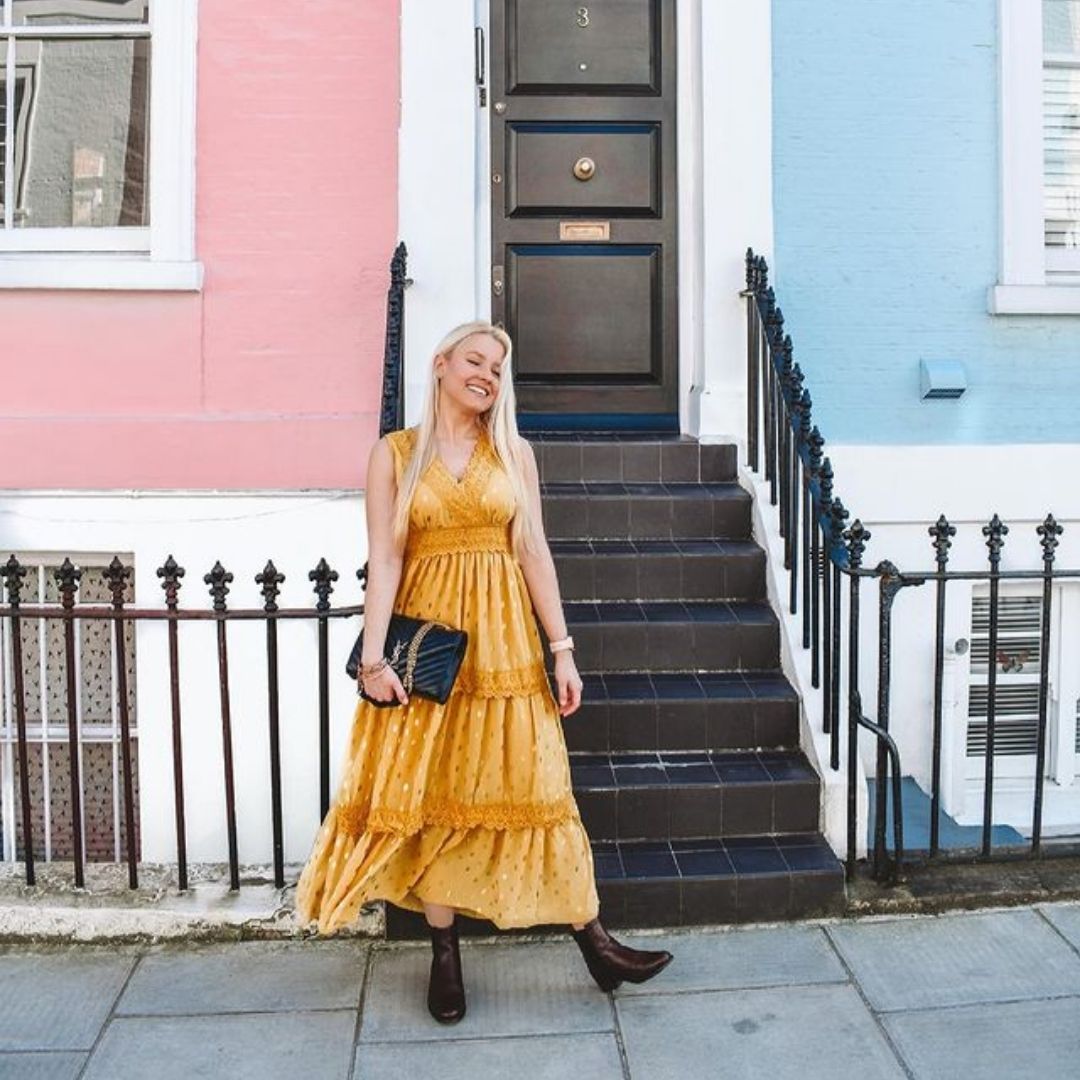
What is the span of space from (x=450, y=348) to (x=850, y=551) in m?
1.64

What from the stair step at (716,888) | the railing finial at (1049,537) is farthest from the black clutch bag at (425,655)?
the railing finial at (1049,537)

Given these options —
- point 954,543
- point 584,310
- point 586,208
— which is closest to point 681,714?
point 954,543

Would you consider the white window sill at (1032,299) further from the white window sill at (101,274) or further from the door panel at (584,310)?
the white window sill at (101,274)

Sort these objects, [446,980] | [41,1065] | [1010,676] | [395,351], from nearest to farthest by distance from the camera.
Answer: [41,1065], [446,980], [395,351], [1010,676]

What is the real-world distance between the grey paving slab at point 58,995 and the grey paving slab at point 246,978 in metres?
0.08

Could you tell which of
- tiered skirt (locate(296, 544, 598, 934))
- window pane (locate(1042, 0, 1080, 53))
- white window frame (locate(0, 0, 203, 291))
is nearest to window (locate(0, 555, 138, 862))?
white window frame (locate(0, 0, 203, 291))

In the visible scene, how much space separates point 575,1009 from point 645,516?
2303 mm

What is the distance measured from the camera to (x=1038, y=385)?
577cm

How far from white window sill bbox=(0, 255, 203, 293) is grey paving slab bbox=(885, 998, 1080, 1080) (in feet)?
13.6

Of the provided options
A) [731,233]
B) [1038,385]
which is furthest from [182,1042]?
[1038,385]

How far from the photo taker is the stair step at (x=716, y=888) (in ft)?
12.6

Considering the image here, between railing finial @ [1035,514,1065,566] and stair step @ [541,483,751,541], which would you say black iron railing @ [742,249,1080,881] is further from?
stair step @ [541,483,751,541]

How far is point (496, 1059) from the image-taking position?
10.3 feet

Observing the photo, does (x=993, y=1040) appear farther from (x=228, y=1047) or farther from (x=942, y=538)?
(x=228, y=1047)
